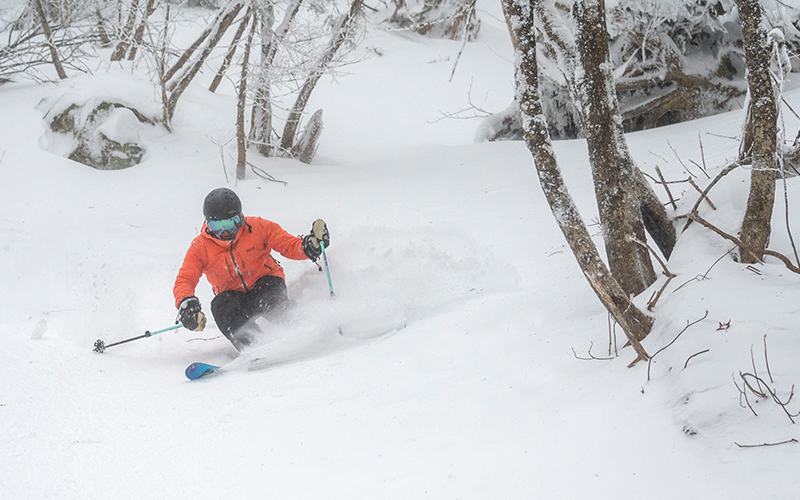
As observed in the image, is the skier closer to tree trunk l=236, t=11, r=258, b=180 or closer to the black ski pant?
the black ski pant

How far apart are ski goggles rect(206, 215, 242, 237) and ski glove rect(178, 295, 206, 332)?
0.61 meters

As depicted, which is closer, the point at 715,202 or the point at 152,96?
the point at 715,202

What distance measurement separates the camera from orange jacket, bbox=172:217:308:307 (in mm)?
4613

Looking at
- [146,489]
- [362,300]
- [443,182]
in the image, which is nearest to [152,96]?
[443,182]

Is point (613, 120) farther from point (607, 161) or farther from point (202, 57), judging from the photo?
point (202, 57)

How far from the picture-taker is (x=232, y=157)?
303 inches

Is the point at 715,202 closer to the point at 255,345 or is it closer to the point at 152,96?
the point at 255,345

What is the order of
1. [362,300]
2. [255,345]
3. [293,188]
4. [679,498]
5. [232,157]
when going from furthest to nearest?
1. [232,157]
2. [293,188]
3. [362,300]
4. [255,345]
5. [679,498]

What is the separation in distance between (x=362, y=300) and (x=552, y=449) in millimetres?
3132

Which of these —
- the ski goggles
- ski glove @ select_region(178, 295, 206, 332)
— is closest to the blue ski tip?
ski glove @ select_region(178, 295, 206, 332)

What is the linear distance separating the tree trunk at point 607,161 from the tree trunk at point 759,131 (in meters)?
0.52

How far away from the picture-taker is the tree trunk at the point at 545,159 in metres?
2.53

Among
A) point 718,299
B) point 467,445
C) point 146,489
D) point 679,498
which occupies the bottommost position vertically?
point 146,489

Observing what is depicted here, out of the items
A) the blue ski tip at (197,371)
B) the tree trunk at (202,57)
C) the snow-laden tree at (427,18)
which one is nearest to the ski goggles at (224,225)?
the blue ski tip at (197,371)
